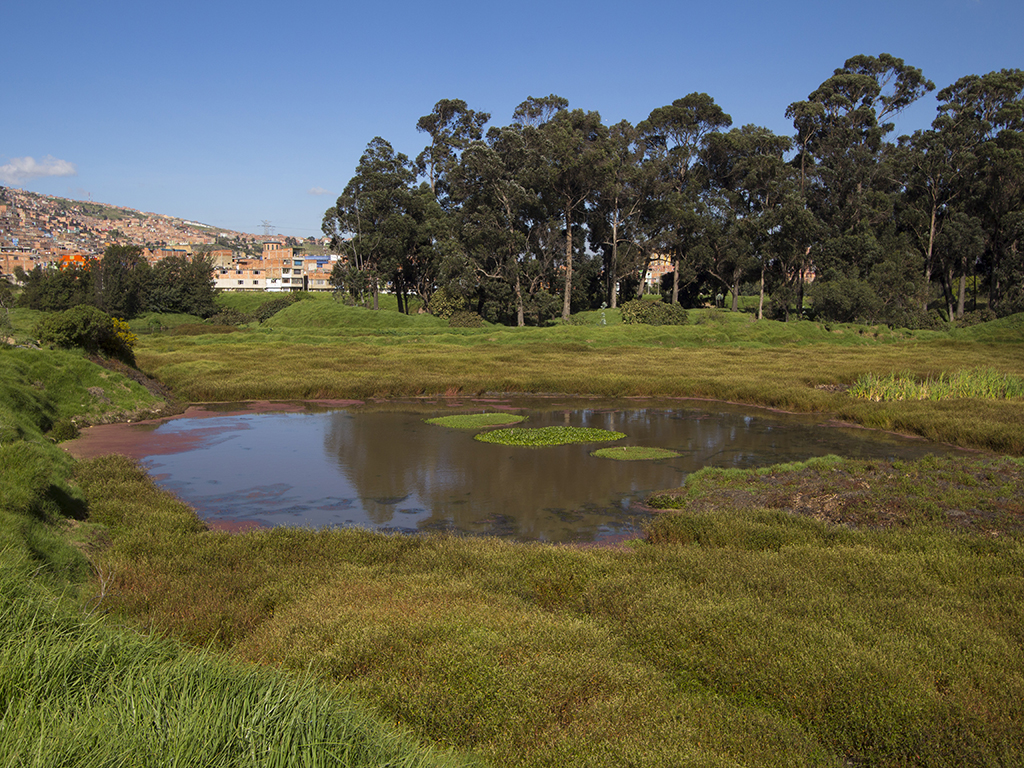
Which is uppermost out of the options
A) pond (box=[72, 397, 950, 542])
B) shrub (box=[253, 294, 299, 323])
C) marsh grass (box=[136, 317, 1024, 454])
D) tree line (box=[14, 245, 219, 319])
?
tree line (box=[14, 245, 219, 319])

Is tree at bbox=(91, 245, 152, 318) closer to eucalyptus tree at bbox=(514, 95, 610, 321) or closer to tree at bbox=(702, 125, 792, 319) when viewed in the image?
eucalyptus tree at bbox=(514, 95, 610, 321)

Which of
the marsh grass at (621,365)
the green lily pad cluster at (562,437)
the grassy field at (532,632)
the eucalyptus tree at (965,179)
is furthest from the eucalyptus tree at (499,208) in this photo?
the grassy field at (532,632)

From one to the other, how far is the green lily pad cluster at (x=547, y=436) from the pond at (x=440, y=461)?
1.22ft

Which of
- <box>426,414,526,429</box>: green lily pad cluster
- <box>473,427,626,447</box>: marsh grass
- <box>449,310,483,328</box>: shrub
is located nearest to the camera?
<box>473,427,626,447</box>: marsh grass

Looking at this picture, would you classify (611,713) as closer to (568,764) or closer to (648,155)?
(568,764)

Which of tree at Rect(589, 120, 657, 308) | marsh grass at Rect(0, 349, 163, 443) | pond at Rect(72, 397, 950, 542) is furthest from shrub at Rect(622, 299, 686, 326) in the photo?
marsh grass at Rect(0, 349, 163, 443)

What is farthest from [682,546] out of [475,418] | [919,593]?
[475,418]

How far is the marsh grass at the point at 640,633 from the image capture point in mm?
5277

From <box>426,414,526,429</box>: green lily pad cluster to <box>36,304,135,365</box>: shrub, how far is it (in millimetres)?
12510

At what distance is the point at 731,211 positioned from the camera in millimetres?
67750

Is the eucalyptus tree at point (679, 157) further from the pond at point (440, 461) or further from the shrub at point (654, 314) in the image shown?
the pond at point (440, 461)

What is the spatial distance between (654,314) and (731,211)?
15566 millimetres

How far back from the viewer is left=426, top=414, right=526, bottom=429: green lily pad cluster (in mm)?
23156

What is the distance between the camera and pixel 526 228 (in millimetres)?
66062
